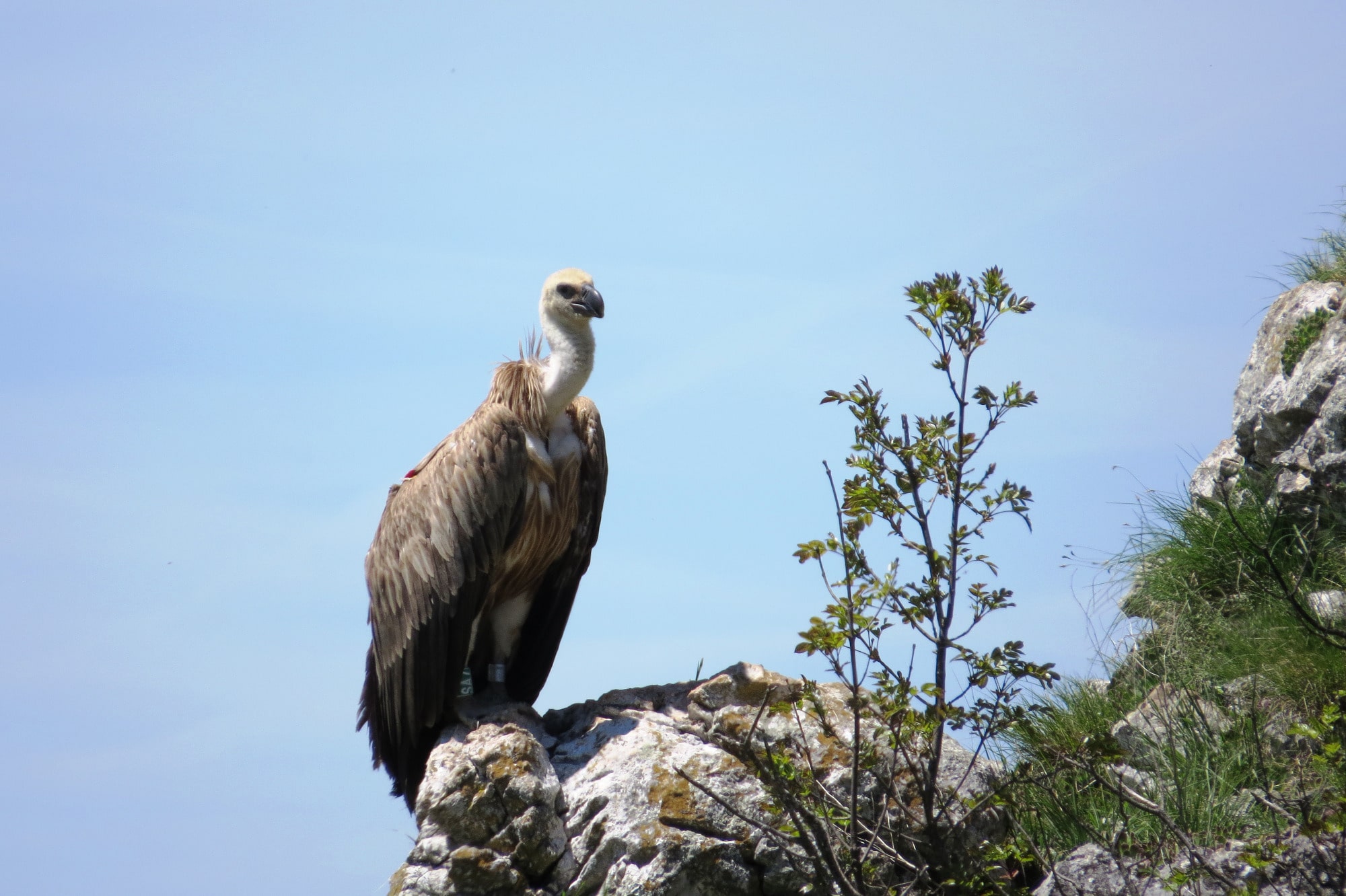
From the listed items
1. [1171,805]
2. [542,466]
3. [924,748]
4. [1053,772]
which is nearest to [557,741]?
[542,466]

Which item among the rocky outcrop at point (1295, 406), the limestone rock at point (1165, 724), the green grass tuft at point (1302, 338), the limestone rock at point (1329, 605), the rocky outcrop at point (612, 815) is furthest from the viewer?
the green grass tuft at point (1302, 338)

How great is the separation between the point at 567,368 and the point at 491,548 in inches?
40.8

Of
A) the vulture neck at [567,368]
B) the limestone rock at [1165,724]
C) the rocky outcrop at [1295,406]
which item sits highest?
the vulture neck at [567,368]

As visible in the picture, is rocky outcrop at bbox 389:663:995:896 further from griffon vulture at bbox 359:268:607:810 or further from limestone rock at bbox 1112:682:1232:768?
limestone rock at bbox 1112:682:1232:768

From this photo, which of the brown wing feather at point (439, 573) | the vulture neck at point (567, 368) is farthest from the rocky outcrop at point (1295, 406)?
the brown wing feather at point (439, 573)

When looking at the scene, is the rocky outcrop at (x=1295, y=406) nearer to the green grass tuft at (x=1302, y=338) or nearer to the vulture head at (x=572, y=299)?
the green grass tuft at (x=1302, y=338)

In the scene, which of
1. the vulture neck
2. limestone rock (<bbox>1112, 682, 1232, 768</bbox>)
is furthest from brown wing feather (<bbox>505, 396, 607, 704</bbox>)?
limestone rock (<bbox>1112, 682, 1232, 768</bbox>)

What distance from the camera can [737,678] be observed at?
609 centimetres

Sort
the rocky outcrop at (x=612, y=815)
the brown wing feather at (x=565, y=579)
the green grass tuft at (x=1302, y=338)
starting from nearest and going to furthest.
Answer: the rocky outcrop at (x=612, y=815), the brown wing feather at (x=565, y=579), the green grass tuft at (x=1302, y=338)

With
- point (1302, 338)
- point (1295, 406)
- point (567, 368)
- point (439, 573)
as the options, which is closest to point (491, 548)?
point (439, 573)

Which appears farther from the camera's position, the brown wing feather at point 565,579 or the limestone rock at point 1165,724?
the brown wing feather at point 565,579

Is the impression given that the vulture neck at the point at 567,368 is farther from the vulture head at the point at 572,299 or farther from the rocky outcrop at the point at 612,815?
the rocky outcrop at the point at 612,815

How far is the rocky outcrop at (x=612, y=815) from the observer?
5348 mm

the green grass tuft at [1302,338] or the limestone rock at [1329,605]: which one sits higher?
the green grass tuft at [1302,338]
